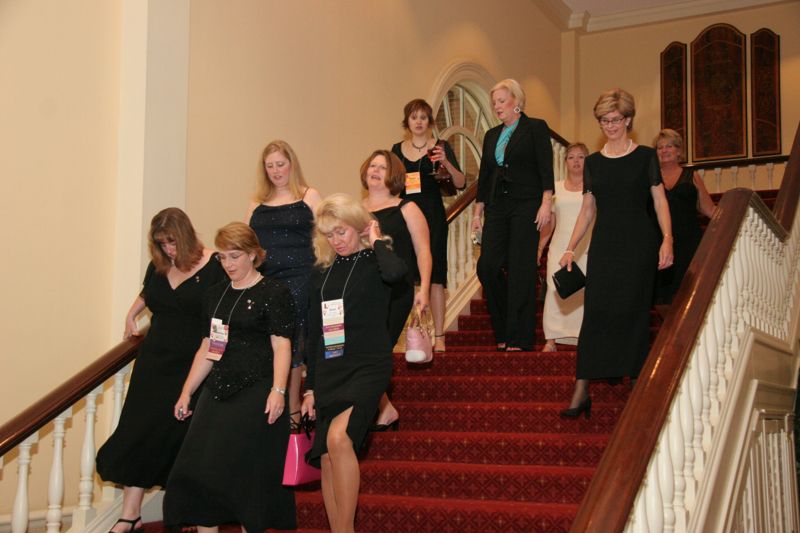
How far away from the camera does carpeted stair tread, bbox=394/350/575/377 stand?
561cm

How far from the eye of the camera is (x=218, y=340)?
3994mm

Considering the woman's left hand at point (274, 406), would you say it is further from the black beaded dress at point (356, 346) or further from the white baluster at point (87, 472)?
the white baluster at point (87, 472)

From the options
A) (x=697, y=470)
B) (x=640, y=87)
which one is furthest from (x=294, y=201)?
(x=640, y=87)

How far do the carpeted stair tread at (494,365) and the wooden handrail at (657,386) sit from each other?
156 cm

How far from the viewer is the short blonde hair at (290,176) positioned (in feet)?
16.4

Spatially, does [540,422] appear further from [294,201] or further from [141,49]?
[141,49]

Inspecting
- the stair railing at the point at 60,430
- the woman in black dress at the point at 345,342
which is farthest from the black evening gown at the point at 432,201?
the stair railing at the point at 60,430

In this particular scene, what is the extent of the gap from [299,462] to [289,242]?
4.51 ft

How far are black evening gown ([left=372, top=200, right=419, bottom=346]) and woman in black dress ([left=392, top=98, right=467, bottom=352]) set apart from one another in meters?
0.91

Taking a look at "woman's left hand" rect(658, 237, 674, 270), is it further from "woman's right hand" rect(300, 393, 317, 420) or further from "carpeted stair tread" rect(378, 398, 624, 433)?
"woman's right hand" rect(300, 393, 317, 420)

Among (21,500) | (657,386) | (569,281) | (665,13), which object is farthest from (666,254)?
(665,13)

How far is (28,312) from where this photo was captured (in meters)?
5.02

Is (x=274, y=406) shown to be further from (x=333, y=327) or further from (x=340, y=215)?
(x=340, y=215)

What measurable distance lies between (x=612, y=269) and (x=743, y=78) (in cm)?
907
